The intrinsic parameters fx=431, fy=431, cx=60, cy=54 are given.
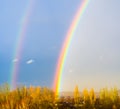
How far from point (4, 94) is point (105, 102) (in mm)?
10083

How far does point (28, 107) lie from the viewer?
103ft

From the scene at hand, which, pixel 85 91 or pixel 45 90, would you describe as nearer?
pixel 85 91

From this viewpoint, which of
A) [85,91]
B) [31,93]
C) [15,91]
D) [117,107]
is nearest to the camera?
[117,107]

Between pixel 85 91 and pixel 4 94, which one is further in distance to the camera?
pixel 4 94

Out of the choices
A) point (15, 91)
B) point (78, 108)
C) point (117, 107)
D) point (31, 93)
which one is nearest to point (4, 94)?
point (15, 91)

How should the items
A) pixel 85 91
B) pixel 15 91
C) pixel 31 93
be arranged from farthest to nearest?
pixel 15 91
pixel 31 93
pixel 85 91

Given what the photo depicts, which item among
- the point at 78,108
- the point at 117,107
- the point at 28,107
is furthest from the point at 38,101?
the point at 117,107

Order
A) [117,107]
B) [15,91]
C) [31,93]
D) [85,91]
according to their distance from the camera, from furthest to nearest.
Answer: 1. [15,91]
2. [31,93]
3. [85,91]
4. [117,107]

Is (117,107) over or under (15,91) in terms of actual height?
under

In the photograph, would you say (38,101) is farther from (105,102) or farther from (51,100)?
(105,102)

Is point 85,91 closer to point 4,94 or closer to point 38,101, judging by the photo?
point 38,101

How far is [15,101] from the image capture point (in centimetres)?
3450

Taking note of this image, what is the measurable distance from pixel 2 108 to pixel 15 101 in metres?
2.61

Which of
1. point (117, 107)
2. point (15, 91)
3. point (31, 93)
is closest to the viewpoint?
point (117, 107)
